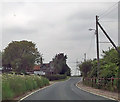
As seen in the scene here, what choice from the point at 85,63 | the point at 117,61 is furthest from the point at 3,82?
the point at 85,63

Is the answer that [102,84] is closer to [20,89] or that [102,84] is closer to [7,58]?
[20,89]

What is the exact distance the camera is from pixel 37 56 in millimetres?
87125

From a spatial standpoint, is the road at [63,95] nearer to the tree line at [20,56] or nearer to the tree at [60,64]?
the tree line at [20,56]

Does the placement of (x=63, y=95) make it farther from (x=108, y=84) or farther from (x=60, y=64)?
(x=60, y=64)

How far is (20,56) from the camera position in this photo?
82.0m

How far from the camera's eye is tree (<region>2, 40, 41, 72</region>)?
8050 cm

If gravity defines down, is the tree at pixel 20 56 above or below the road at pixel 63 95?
above

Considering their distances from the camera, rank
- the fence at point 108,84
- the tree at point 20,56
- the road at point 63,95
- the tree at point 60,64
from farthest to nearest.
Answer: the tree at point 60,64 < the tree at point 20,56 < the fence at point 108,84 < the road at point 63,95

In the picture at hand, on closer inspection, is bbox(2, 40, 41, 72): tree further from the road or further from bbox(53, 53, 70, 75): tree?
bbox(53, 53, 70, 75): tree

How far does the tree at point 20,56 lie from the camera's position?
264 feet

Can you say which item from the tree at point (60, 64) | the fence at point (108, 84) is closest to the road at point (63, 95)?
the fence at point (108, 84)

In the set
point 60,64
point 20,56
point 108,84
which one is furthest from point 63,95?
point 60,64

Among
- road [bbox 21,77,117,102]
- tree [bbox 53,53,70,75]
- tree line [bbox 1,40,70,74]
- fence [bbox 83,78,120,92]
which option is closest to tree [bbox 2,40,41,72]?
tree line [bbox 1,40,70,74]

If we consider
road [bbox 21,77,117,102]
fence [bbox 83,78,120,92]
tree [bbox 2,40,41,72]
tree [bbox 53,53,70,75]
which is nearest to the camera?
road [bbox 21,77,117,102]
